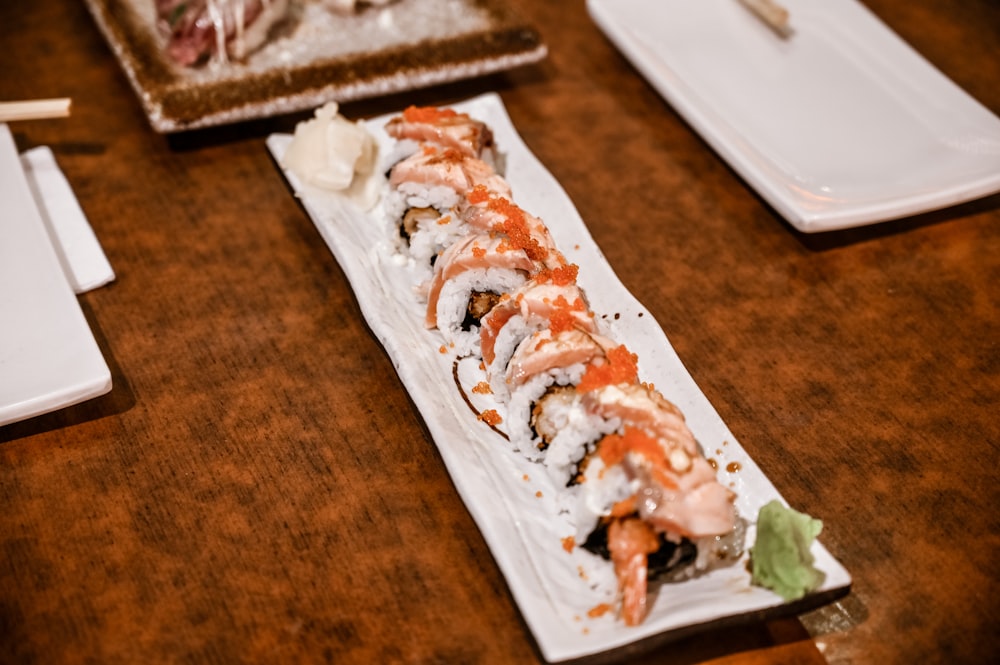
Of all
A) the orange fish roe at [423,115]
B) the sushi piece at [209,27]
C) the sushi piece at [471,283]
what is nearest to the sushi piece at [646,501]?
the sushi piece at [471,283]

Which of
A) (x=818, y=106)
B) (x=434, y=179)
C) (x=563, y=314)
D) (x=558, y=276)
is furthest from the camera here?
(x=818, y=106)

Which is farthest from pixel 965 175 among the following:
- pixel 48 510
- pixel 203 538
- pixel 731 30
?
pixel 48 510

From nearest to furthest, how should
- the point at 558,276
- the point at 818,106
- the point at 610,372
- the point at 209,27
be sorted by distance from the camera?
the point at 610,372 → the point at 558,276 → the point at 209,27 → the point at 818,106

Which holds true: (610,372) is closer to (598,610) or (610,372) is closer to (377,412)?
(598,610)

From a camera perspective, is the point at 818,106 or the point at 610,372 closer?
the point at 610,372

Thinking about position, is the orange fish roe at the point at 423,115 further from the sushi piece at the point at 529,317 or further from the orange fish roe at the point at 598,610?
the orange fish roe at the point at 598,610

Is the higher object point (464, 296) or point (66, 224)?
point (464, 296)

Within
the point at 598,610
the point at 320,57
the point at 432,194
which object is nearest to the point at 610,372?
the point at 598,610

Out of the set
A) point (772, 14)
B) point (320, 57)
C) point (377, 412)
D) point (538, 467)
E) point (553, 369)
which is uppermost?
point (772, 14)
